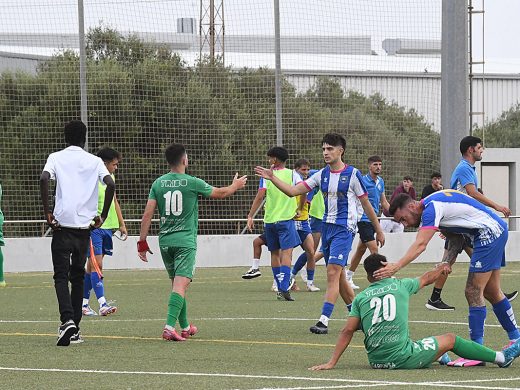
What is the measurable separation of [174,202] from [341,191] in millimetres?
1985

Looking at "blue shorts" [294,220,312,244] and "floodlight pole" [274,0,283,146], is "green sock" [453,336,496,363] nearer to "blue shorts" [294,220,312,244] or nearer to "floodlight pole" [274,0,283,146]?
"blue shorts" [294,220,312,244]

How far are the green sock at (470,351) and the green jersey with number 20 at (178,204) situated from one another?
3666mm

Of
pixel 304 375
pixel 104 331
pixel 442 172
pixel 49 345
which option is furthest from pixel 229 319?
pixel 442 172

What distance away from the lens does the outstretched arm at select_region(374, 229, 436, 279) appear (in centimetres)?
931

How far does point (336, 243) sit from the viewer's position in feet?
42.9

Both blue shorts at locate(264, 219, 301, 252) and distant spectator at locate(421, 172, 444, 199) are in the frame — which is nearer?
blue shorts at locate(264, 219, 301, 252)

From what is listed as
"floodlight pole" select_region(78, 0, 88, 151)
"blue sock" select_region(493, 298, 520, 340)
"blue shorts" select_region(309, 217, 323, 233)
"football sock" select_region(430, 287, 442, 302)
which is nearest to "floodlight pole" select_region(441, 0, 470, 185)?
"blue shorts" select_region(309, 217, 323, 233)

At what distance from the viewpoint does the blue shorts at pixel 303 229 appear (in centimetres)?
1950

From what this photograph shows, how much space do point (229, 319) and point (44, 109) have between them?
14289 mm

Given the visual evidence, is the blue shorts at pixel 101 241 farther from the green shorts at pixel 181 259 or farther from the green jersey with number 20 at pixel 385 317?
the green jersey with number 20 at pixel 385 317

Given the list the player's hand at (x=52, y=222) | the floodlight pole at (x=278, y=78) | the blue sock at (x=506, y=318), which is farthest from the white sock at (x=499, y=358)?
the floodlight pole at (x=278, y=78)

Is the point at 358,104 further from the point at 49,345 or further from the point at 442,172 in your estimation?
the point at 49,345

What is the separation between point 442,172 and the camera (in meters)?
26.5

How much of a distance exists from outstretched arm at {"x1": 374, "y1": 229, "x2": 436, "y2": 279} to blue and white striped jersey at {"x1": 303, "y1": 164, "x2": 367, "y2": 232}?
360 cm
